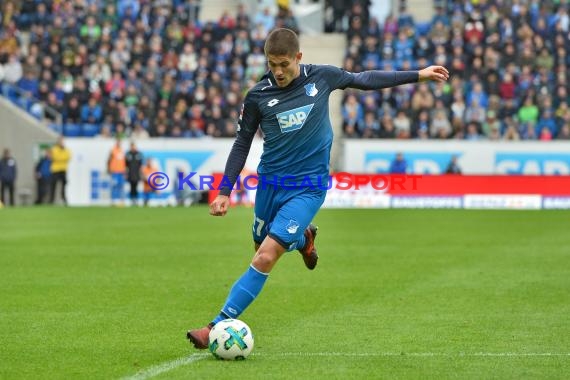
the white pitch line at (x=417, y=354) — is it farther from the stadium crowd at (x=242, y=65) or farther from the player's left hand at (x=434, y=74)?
the stadium crowd at (x=242, y=65)

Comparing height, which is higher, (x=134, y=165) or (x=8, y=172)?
(x=134, y=165)

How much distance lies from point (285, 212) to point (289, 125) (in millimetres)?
673

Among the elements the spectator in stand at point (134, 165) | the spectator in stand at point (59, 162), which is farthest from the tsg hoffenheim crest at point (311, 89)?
the spectator in stand at point (59, 162)

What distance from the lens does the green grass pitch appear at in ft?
26.5

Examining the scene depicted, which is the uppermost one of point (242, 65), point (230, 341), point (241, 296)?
point (242, 65)

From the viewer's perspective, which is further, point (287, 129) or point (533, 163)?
point (533, 163)

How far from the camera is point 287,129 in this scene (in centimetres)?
898

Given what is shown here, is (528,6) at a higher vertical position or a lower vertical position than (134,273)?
higher

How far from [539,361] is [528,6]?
31.2 metres

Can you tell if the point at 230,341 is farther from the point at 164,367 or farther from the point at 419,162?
the point at 419,162

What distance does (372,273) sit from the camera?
1484cm

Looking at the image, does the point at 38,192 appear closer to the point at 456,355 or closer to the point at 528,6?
the point at 528,6

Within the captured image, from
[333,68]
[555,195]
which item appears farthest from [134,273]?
[555,195]

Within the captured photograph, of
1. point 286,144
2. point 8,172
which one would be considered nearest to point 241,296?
point 286,144
